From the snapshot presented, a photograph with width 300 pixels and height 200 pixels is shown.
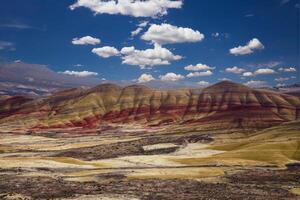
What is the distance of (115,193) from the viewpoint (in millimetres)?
62969

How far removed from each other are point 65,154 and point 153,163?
42221 millimetres

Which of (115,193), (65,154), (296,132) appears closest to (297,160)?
(296,132)

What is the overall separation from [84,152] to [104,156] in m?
15.3

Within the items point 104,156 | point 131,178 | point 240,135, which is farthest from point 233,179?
point 240,135

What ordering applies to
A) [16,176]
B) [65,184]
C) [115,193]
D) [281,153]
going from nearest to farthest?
[115,193]
[65,184]
[16,176]
[281,153]

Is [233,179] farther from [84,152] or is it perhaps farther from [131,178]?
[84,152]

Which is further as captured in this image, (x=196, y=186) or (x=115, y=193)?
(x=196, y=186)

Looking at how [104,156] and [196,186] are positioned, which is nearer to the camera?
[196,186]

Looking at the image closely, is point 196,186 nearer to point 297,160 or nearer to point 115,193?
point 115,193

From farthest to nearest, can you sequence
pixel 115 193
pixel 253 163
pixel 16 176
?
1. pixel 253 163
2. pixel 16 176
3. pixel 115 193

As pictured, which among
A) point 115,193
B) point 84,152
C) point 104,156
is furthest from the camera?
point 84,152

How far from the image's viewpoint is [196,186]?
72.4 m

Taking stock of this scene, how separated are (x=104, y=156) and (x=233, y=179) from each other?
5906 centimetres

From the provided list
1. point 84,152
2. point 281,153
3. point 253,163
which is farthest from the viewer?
point 84,152
